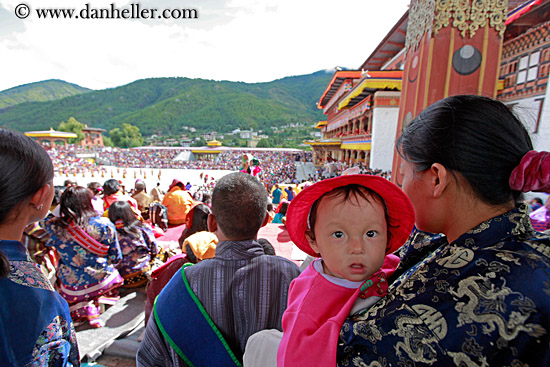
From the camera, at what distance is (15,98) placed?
390 ft

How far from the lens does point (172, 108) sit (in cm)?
10112

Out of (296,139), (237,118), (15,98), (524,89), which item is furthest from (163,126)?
(524,89)

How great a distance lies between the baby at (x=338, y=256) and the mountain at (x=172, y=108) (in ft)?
303

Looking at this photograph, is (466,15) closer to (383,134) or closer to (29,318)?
(29,318)

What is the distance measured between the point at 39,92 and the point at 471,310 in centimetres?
18151

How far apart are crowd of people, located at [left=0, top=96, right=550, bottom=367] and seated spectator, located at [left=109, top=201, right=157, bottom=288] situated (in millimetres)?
2286

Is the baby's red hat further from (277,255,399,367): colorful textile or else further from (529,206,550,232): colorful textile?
(529,206,550,232): colorful textile

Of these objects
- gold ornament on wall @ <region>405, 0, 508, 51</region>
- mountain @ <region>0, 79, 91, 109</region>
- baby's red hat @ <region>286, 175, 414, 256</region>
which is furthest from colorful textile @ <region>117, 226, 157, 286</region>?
mountain @ <region>0, 79, 91, 109</region>

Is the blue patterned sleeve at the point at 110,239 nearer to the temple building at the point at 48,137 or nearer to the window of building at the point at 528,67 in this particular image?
the window of building at the point at 528,67

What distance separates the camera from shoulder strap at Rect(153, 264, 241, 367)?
1.15 meters

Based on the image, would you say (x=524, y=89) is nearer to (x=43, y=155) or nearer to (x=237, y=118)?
(x=43, y=155)

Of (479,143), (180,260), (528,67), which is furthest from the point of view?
(528,67)

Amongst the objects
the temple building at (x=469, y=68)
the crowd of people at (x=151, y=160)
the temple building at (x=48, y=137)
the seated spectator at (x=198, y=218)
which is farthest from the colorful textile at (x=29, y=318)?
the temple building at (x=48, y=137)

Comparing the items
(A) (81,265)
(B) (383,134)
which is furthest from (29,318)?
(B) (383,134)
